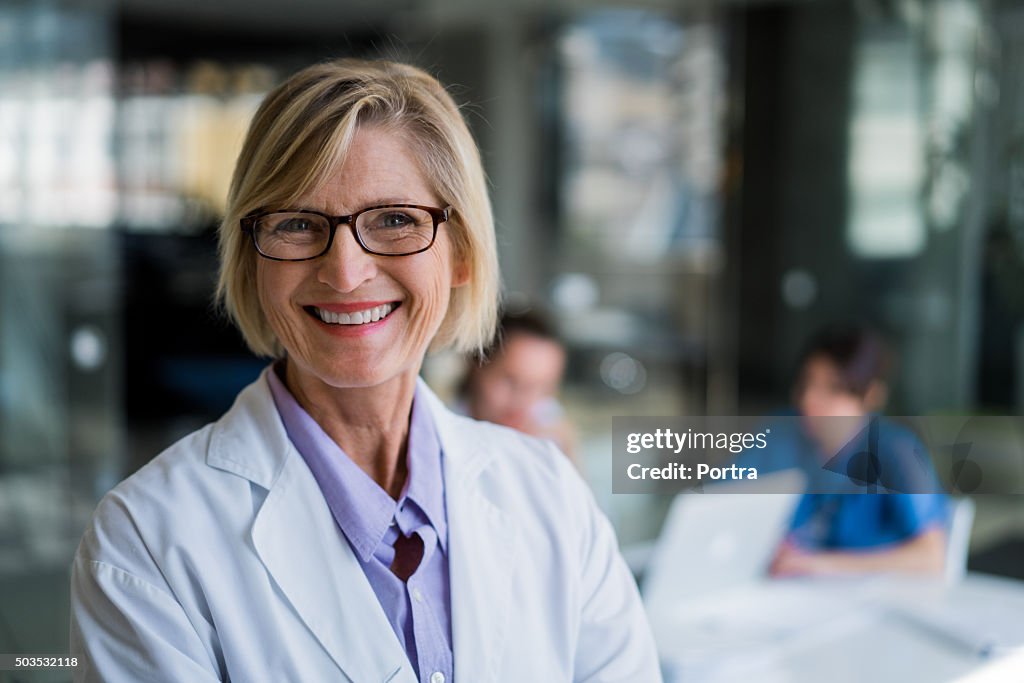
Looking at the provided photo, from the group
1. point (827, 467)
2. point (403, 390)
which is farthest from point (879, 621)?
point (403, 390)

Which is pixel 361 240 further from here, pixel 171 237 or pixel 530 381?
pixel 171 237

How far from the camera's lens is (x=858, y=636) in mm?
2469

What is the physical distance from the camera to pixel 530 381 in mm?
3318

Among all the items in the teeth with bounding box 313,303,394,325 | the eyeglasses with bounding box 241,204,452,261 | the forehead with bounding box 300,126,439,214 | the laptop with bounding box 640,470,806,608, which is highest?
the forehead with bounding box 300,126,439,214

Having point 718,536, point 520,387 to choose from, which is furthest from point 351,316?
point 520,387

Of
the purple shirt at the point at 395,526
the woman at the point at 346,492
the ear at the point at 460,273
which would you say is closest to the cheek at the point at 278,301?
the woman at the point at 346,492

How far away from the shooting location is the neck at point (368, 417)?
1.45 m

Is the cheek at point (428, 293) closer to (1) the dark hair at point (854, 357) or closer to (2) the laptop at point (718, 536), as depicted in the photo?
(2) the laptop at point (718, 536)

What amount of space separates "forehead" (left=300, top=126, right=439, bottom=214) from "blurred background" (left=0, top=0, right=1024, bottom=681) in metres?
1.67

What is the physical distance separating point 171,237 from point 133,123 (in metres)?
0.86

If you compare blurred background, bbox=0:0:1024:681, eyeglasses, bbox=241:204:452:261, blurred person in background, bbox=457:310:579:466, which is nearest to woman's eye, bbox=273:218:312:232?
eyeglasses, bbox=241:204:452:261

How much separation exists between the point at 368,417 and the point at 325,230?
0.27m

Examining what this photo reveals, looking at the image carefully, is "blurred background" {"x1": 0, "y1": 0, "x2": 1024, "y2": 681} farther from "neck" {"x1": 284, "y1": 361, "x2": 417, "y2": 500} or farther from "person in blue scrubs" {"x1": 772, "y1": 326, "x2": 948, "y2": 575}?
"neck" {"x1": 284, "y1": 361, "x2": 417, "y2": 500}

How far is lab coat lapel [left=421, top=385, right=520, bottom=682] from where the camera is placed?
140 centimetres
